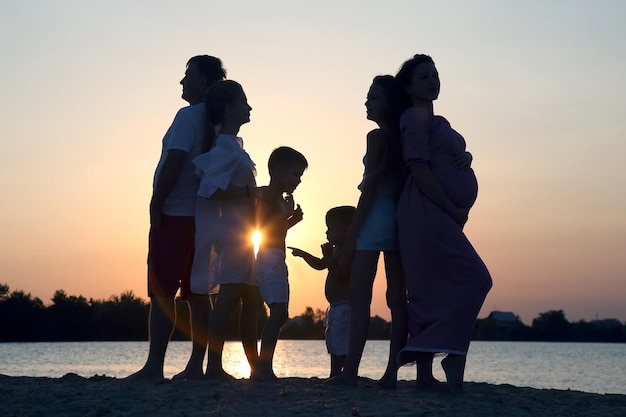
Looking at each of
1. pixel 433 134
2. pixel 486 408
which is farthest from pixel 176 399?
pixel 433 134

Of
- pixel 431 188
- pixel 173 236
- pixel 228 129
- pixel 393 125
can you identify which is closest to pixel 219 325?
pixel 173 236

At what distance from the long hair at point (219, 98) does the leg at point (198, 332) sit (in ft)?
4.57

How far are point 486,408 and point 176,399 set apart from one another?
6.46 ft

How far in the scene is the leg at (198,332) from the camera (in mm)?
6457

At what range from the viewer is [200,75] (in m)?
6.91

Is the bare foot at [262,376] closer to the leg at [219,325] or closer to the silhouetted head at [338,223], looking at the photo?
the leg at [219,325]

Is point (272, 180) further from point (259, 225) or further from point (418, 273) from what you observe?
point (418, 273)

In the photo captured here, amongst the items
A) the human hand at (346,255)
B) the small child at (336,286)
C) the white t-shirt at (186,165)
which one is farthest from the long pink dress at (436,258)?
the white t-shirt at (186,165)

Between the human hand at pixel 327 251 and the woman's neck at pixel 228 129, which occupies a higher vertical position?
the woman's neck at pixel 228 129

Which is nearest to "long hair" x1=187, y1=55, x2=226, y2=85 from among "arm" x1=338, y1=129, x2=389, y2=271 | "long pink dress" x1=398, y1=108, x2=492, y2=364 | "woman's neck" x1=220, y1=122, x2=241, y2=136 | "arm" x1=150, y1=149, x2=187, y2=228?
"woman's neck" x1=220, y1=122, x2=241, y2=136

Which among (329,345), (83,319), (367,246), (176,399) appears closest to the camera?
(176,399)

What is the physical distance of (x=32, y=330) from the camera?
54875 millimetres

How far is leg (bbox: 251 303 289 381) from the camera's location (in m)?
6.67

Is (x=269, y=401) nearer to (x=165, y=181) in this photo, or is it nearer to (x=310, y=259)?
(x=165, y=181)
